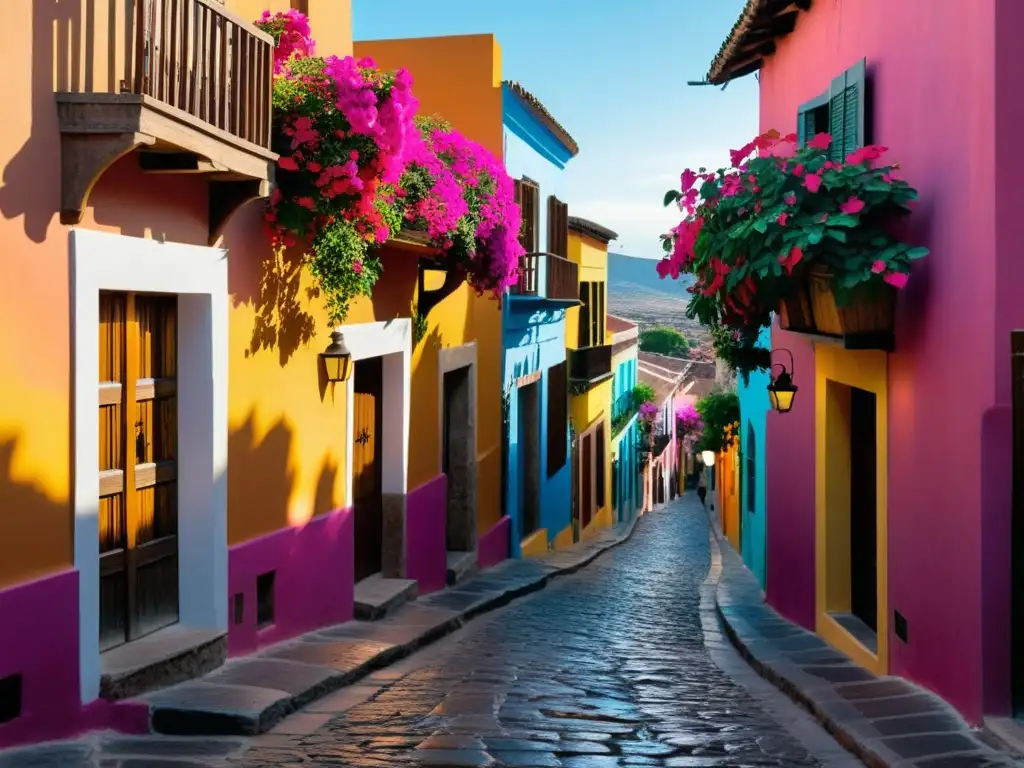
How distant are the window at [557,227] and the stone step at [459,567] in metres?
6.89

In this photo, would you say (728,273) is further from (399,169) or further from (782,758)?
(782,758)

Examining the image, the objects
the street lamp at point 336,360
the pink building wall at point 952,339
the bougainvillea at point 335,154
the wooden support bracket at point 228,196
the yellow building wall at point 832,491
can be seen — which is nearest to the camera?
the pink building wall at point 952,339

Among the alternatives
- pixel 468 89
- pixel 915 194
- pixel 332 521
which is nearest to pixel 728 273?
pixel 915 194

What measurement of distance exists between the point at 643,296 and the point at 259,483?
161 m

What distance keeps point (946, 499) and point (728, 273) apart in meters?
2.00

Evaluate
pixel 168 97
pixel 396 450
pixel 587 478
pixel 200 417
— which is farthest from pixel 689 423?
pixel 168 97

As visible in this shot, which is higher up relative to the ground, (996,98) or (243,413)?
(996,98)

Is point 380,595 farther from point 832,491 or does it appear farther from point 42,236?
point 42,236

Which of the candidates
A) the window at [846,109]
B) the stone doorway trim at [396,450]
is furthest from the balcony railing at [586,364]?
the window at [846,109]

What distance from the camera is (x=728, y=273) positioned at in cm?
825

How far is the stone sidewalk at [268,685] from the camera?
5914 mm

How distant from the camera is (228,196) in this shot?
7605 millimetres

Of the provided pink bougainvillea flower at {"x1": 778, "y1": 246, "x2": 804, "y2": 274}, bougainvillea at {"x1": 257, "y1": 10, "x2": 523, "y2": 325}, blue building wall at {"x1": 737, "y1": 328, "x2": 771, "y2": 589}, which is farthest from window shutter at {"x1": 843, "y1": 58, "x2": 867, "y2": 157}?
blue building wall at {"x1": 737, "y1": 328, "x2": 771, "y2": 589}

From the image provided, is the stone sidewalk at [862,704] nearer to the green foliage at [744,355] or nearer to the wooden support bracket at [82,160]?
the green foliage at [744,355]
